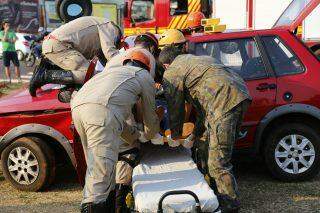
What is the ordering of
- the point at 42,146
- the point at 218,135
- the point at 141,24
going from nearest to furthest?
1. the point at 218,135
2. the point at 42,146
3. the point at 141,24

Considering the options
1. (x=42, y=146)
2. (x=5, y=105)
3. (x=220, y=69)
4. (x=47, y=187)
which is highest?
(x=220, y=69)

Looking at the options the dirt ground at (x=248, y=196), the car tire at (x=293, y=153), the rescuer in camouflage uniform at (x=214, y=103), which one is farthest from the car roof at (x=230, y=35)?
the dirt ground at (x=248, y=196)

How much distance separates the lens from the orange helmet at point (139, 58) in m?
4.29

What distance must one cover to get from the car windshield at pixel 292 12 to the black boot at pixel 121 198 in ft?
18.8

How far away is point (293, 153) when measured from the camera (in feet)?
18.8

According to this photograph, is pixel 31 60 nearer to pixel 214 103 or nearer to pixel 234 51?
pixel 234 51

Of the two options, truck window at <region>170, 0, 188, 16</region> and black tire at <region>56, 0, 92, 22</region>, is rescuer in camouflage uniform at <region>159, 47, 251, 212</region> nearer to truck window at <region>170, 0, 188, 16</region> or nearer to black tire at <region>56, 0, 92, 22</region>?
black tire at <region>56, 0, 92, 22</region>

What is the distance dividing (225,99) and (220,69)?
293mm

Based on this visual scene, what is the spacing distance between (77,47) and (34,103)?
2.85 ft

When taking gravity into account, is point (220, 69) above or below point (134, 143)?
above

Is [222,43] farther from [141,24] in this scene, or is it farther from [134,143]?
[141,24]

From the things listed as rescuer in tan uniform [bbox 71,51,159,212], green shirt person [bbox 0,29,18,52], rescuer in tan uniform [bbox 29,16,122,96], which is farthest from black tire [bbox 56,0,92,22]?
green shirt person [bbox 0,29,18,52]

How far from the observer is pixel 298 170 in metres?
5.71

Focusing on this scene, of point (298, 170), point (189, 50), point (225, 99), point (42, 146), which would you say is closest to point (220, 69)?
point (225, 99)
